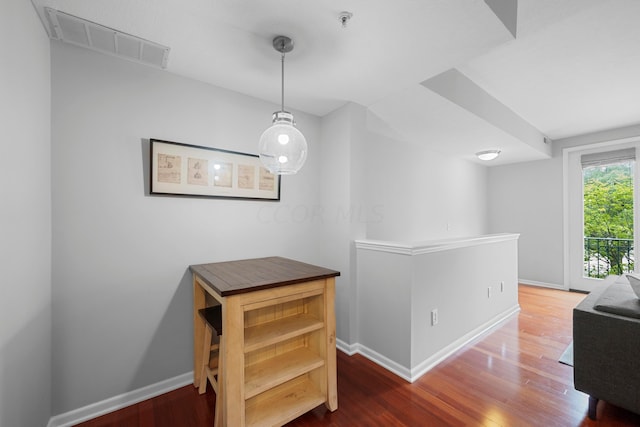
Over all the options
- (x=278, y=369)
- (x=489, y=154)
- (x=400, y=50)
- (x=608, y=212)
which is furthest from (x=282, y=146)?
A: (x=608, y=212)

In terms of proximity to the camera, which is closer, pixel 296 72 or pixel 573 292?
pixel 296 72

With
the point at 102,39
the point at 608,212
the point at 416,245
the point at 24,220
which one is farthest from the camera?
the point at 608,212

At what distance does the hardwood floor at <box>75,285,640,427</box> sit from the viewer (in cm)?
156

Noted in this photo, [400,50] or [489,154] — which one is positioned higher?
[400,50]

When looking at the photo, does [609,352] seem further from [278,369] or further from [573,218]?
[573,218]

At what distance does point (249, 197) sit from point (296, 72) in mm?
1036

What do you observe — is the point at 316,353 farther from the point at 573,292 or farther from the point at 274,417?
the point at 573,292

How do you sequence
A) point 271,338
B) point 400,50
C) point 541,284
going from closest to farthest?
1. point 271,338
2. point 400,50
3. point 541,284

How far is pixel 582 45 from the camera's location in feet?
6.36

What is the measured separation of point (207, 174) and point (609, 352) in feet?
9.04

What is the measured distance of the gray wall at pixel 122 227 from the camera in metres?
1.55

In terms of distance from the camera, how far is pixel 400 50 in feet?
5.44

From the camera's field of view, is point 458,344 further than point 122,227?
Yes

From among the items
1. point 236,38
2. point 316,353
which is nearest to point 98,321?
point 316,353
